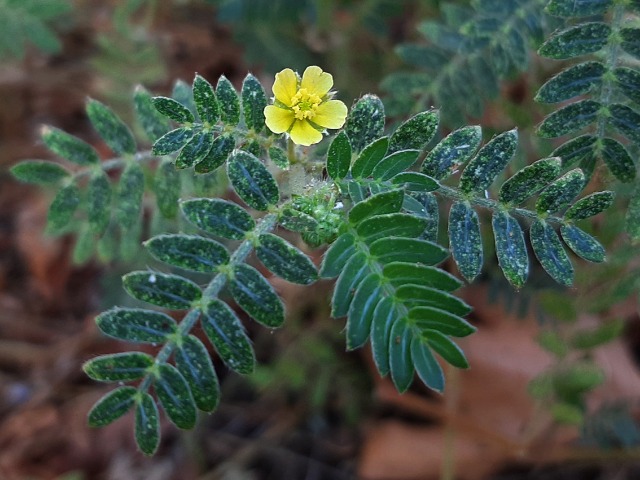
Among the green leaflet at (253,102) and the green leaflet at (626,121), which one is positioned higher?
the green leaflet at (253,102)

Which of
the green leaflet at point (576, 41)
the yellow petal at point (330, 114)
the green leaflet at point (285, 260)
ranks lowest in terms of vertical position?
the green leaflet at point (285, 260)

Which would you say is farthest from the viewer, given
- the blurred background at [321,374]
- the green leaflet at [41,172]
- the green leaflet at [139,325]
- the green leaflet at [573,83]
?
the blurred background at [321,374]

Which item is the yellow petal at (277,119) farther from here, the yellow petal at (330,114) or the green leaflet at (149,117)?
the green leaflet at (149,117)

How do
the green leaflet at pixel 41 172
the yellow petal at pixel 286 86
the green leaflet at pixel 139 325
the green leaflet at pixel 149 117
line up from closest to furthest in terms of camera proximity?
the green leaflet at pixel 139 325 < the yellow petal at pixel 286 86 < the green leaflet at pixel 149 117 < the green leaflet at pixel 41 172

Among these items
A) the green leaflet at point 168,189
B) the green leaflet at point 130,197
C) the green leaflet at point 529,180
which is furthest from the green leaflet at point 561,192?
the green leaflet at point 130,197

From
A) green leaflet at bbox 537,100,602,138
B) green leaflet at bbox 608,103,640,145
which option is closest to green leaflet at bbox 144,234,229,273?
green leaflet at bbox 537,100,602,138

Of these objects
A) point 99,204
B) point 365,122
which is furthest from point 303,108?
point 99,204

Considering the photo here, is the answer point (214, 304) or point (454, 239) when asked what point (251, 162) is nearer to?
point (214, 304)
